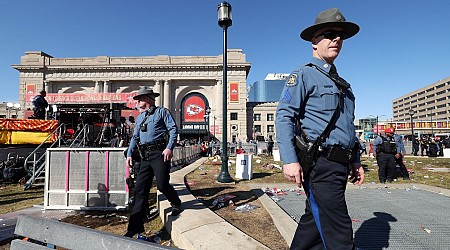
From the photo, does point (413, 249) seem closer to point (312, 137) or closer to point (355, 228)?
point (355, 228)

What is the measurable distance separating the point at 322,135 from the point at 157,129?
2.30 meters

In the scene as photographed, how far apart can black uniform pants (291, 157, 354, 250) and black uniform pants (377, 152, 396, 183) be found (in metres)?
6.65

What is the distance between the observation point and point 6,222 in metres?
3.61

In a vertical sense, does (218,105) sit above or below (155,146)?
above

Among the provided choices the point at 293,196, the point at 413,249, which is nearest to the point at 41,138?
the point at 293,196

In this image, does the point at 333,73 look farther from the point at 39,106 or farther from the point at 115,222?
the point at 39,106

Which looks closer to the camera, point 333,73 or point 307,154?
point 307,154

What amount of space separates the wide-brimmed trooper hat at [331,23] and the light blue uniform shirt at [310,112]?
0.33m

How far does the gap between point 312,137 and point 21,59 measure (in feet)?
224

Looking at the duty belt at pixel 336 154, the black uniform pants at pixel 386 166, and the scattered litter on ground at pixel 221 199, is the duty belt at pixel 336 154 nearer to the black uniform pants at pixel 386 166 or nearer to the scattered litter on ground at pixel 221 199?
the scattered litter on ground at pixel 221 199

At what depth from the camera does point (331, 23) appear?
1.81 meters

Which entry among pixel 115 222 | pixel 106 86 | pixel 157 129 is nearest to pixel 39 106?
pixel 115 222

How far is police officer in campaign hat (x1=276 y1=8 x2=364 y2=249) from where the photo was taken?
1.61m

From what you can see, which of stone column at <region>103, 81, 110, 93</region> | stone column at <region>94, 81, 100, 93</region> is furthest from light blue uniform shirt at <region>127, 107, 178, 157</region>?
stone column at <region>94, 81, 100, 93</region>
